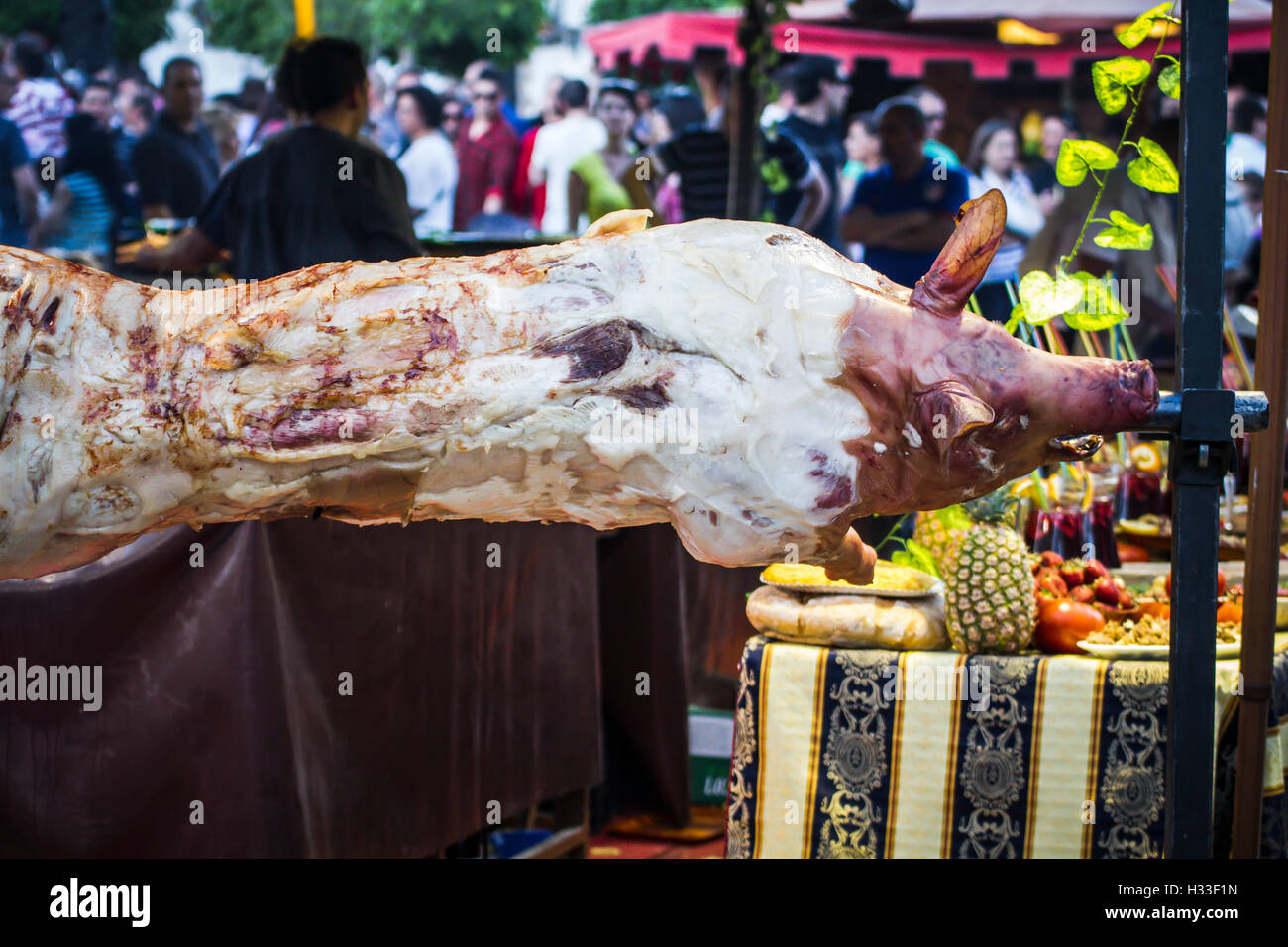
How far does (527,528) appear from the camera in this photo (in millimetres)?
3211

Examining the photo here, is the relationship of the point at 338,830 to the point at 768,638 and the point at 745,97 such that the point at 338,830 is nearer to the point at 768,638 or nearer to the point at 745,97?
the point at 768,638

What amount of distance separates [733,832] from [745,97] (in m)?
3.65

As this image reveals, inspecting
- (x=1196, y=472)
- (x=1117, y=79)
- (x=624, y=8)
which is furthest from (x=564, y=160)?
(x=624, y=8)

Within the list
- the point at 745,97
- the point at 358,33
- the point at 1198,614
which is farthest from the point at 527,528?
the point at 358,33

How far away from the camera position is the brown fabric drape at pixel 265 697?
2236 mm

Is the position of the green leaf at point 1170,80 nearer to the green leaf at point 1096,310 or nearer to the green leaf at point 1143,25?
the green leaf at point 1143,25

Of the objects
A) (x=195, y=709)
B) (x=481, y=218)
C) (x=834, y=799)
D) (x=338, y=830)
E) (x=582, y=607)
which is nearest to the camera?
(x=195, y=709)

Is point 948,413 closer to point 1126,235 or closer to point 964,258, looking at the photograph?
point 964,258

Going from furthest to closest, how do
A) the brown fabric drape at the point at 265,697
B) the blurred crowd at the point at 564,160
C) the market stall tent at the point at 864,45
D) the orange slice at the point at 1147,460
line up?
the market stall tent at the point at 864,45
the blurred crowd at the point at 564,160
the orange slice at the point at 1147,460
the brown fabric drape at the point at 265,697

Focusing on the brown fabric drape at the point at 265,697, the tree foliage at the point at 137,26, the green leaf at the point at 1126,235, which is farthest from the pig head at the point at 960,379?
the tree foliage at the point at 137,26

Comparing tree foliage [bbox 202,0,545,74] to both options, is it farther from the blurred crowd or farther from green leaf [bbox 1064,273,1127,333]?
green leaf [bbox 1064,273,1127,333]

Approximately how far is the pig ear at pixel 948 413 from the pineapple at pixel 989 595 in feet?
4.01

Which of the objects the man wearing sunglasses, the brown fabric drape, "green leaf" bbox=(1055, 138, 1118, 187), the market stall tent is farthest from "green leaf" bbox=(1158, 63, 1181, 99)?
the market stall tent

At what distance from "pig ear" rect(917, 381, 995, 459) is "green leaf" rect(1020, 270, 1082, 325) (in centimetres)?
45
